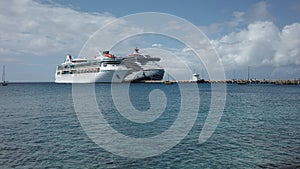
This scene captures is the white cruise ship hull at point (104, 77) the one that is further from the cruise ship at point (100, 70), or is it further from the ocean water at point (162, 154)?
the ocean water at point (162, 154)

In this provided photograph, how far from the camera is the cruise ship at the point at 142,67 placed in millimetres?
107750

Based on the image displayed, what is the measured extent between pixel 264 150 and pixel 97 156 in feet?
29.1

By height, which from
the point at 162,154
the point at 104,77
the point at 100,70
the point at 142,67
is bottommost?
the point at 162,154

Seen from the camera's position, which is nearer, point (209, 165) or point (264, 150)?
point (209, 165)

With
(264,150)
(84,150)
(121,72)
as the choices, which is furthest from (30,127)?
(121,72)

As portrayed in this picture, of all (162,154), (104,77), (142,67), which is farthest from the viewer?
(142,67)

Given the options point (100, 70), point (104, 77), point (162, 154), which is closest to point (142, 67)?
point (104, 77)

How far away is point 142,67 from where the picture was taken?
111562 mm

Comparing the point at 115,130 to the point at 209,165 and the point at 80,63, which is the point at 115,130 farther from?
the point at 80,63

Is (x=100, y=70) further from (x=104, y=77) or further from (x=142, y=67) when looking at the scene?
(x=142, y=67)

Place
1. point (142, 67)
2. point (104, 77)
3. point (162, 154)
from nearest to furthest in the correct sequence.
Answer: point (162, 154) < point (104, 77) < point (142, 67)

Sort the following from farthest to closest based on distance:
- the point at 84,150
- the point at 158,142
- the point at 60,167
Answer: the point at 158,142 < the point at 84,150 < the point at 60,167

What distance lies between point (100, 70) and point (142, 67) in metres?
18.3

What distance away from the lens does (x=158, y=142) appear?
16.1 m
